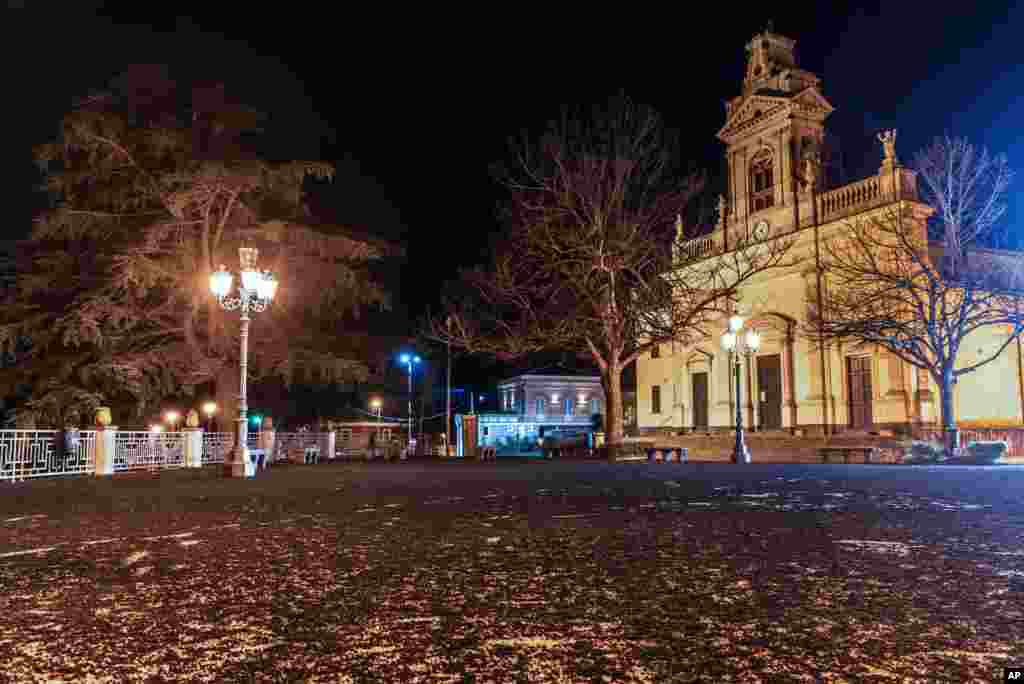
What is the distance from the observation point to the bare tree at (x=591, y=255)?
2348cm

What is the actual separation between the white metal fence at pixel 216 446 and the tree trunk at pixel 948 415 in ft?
76.2

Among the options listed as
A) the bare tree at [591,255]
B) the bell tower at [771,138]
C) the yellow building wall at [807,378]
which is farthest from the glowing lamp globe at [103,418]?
the bell tower at [771,138]

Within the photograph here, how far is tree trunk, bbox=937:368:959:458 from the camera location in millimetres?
23016

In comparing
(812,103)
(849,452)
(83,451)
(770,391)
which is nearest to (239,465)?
(83,451)

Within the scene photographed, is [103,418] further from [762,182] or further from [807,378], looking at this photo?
[762,182]

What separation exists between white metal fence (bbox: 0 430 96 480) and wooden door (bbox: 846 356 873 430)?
2779cm

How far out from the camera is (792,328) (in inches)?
1352

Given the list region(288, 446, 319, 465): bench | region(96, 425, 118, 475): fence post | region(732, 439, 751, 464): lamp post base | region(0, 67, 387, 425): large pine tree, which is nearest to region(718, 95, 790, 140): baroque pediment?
region(732, 439, 751, 464): lamp post base

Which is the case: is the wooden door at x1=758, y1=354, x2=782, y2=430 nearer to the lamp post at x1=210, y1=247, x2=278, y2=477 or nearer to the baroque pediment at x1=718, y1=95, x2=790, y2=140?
the baroque pediment at x1=718, y1=95, x2=790, y2=140

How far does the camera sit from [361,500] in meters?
8.65

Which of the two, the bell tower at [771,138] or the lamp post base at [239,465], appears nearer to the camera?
the lamp post base at [239,465]

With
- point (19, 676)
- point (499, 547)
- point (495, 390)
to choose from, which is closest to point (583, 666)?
point (19, 676)

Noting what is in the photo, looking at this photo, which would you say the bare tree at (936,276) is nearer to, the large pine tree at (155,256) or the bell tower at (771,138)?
the bell tower at (771,138)

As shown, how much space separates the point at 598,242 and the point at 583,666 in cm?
2156
